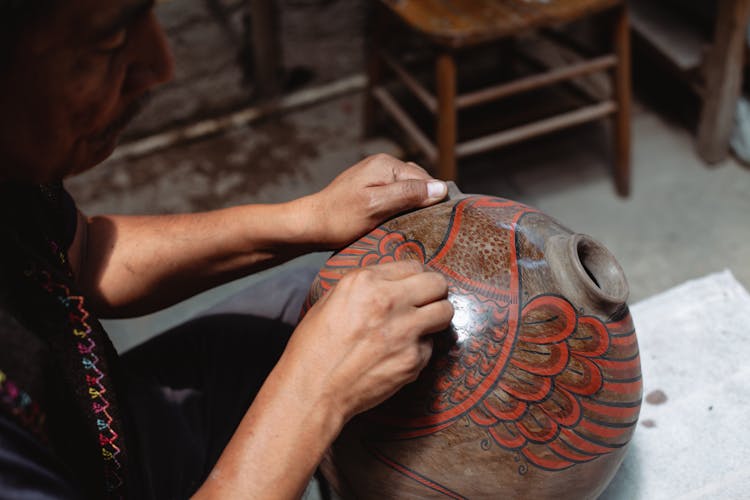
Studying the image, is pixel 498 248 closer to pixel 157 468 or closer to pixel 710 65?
pixel 157 468

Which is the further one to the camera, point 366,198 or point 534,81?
point 534,81

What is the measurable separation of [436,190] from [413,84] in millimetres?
1294

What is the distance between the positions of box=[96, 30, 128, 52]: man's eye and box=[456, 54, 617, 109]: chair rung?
1.42 meters

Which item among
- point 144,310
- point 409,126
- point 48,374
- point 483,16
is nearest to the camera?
point 48,374

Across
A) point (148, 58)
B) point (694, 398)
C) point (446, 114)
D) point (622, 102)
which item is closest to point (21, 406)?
point (148, 58)

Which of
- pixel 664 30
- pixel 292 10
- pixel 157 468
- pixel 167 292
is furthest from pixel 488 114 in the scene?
pixel 157 468

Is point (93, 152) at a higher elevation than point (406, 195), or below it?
higher

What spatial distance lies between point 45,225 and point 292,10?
207cm

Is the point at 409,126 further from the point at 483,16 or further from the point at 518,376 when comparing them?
the point at 518,376

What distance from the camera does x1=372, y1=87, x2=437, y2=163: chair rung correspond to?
2.21 meters

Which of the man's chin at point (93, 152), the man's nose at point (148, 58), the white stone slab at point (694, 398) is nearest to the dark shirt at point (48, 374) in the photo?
the man's chin at point (93, 152)

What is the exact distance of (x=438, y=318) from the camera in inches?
33.1

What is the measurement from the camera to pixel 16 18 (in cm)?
63

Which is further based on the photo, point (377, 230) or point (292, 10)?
point (292, 10)
